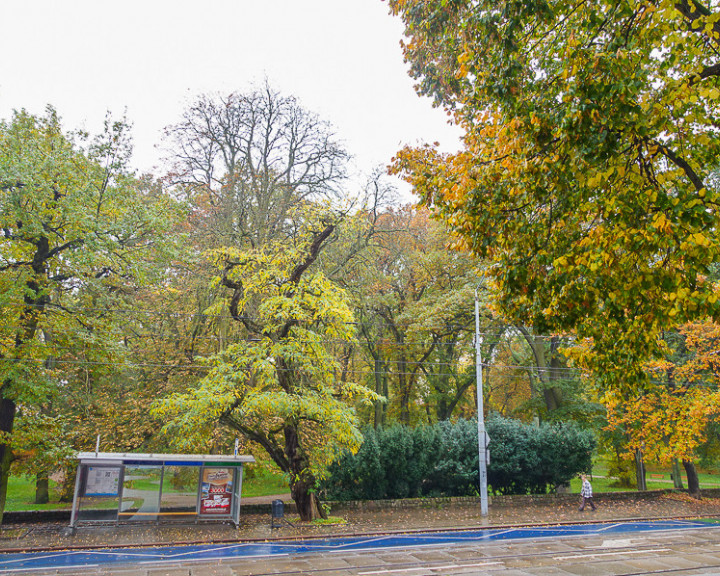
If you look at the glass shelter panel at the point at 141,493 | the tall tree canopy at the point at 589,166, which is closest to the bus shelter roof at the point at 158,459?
the glass shelter panel at the point at 141,493

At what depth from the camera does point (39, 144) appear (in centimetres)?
1579

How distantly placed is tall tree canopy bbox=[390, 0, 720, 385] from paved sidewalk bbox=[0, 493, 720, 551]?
13107 millimetres

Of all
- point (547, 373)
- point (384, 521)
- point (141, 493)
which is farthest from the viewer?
point (547, 373)

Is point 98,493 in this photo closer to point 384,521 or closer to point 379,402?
point 384,521

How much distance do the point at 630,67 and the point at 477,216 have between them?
251cm

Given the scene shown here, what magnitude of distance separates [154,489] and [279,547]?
6297 millimetres

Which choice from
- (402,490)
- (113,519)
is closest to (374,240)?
(402,490)

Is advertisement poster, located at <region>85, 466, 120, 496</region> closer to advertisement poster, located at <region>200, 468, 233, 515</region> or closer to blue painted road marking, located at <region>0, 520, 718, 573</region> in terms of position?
advertisement poster, located at <region>200, 468, 233, 515</region>

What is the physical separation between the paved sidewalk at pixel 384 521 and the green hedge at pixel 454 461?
3.07 feet

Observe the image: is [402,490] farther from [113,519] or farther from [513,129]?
[513,129]

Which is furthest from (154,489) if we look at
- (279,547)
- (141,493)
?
(279,547)

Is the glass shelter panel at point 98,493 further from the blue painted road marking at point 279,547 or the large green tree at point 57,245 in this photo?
the blue painted road marking at point 279,547

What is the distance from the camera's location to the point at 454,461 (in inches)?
945

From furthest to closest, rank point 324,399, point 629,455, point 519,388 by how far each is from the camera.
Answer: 1. point 519,388
2. point 629,455
3. point 324,399
